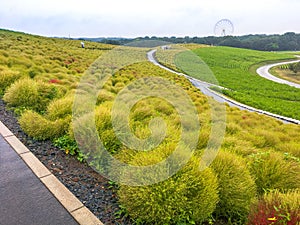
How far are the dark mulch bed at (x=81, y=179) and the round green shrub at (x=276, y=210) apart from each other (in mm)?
1137

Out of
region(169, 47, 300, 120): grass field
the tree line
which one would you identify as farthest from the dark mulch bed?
the tree line

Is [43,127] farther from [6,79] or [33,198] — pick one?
[6,79]

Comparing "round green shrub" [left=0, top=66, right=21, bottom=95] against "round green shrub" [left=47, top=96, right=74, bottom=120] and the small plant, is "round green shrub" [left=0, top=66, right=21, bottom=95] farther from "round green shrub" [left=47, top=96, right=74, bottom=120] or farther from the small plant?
the small plant

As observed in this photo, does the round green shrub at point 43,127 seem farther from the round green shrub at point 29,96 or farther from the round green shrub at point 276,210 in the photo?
the round green shrub at point 276,210

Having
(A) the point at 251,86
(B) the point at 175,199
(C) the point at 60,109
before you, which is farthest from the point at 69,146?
(A) the point at 251,86

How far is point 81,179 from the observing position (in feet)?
8.98

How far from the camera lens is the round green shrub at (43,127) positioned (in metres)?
3.68

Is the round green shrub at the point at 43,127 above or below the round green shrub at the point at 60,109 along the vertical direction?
below

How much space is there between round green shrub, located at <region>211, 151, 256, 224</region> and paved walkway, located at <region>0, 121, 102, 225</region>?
4.15 ft

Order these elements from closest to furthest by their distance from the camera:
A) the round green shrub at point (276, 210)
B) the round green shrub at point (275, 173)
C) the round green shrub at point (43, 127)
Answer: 1. the round green shrub at point (276, 210)
2. the round green shrub at point (275, 173)
3. the round green shrub at point (43, 127)

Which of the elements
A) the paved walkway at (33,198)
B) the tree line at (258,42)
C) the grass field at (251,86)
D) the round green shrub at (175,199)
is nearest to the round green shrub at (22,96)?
the paved walkway at (33,198)

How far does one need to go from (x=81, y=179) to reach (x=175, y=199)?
1217mm

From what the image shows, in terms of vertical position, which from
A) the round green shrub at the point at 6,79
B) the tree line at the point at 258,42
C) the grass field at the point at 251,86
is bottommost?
the grass field at the point at 251,86

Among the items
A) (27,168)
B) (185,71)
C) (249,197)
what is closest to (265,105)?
(185,71)
